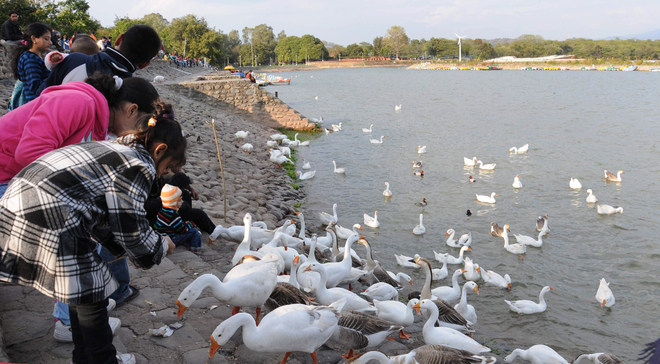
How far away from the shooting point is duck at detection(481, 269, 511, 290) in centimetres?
741

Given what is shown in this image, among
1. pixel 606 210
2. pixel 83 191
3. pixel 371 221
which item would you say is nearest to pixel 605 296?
pixel 371 221

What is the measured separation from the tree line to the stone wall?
43.3 metres

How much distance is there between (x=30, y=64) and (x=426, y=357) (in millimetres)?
4413

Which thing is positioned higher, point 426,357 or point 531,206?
point 426,357

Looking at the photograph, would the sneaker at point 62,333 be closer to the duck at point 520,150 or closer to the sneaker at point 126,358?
the sneaker at point 126,358

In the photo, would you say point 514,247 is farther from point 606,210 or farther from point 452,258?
point 606,210

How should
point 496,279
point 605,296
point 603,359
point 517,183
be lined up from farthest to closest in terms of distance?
point 517,183 → point 496,279 → point 605,296 → point 603,359

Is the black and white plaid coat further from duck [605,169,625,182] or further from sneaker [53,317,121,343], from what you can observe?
duck [605,169,625,182]

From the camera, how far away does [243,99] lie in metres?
21.4

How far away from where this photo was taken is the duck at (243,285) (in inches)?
141

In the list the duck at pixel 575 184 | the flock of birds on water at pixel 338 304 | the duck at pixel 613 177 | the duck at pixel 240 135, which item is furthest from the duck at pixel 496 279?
the duck at pixel 240 135

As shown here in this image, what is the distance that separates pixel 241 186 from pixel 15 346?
7.98 m

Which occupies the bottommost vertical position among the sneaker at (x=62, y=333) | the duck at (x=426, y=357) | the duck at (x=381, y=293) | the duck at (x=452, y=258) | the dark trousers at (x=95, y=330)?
the duck at (x=452, y=258)

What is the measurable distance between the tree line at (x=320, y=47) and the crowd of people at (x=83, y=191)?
6219 cm
